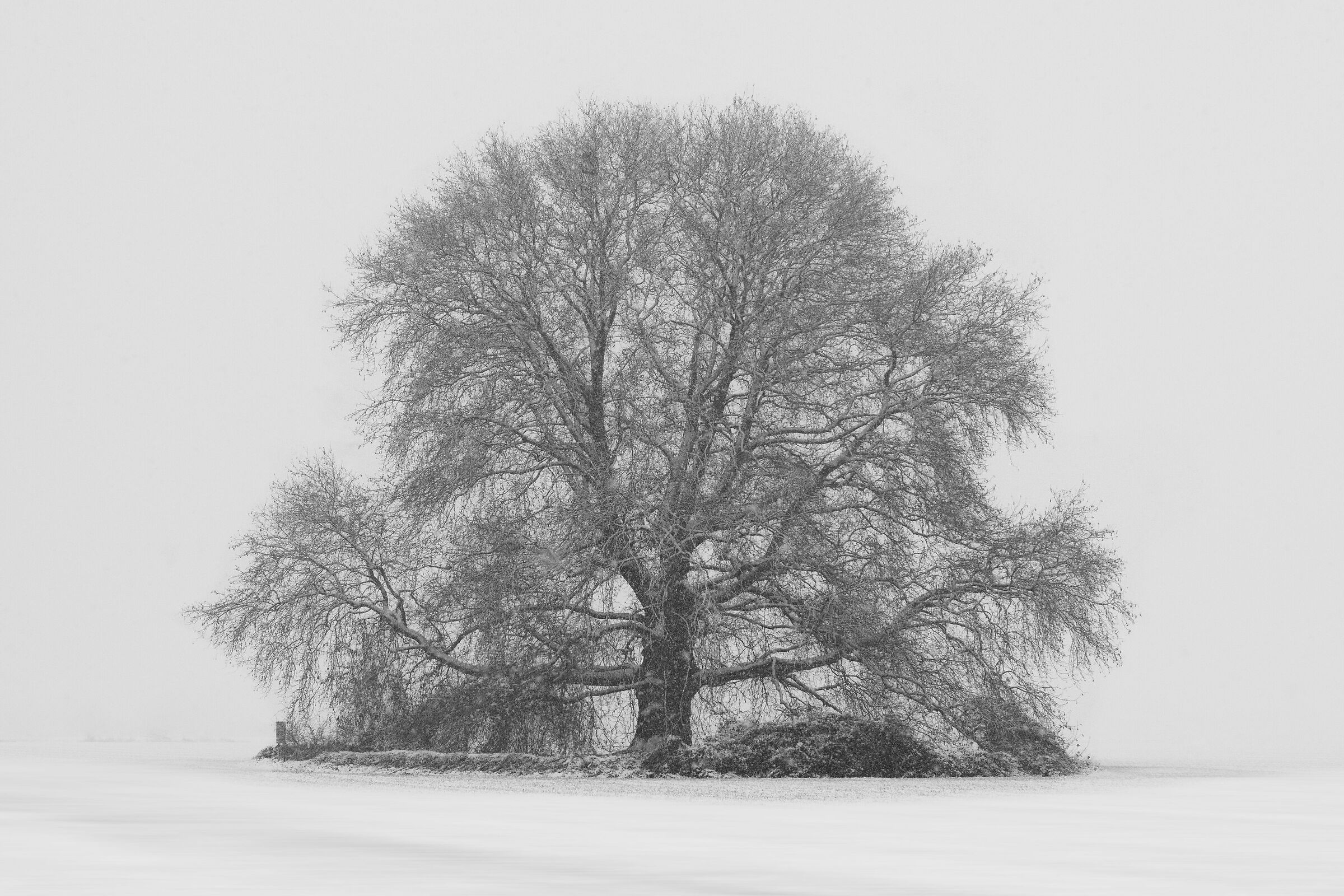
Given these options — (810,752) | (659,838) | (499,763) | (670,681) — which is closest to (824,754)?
(810,752)

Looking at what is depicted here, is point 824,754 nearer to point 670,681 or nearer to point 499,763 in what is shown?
point 670,681

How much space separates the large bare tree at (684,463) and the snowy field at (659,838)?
409cm

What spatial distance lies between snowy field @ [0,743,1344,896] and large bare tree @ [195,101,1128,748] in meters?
4.09

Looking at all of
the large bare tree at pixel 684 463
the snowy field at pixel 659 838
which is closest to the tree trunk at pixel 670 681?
the large bare tree at pixel 684 463

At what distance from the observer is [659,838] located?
12.2 m

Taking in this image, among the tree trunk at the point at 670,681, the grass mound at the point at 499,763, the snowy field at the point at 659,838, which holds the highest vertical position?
the tree trunk at the point at 670,681

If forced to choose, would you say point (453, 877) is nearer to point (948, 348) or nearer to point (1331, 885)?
point (1331, 885)

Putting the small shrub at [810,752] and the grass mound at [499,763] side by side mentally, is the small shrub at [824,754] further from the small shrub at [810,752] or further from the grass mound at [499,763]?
the grass mound at [499,763]

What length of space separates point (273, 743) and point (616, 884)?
25681 millimetres

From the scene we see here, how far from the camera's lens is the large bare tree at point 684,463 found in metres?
25.6

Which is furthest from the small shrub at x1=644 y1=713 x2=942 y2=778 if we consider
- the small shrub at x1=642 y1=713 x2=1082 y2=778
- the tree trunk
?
the tree trunk

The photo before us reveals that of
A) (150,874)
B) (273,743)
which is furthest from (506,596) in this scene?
(150,874)

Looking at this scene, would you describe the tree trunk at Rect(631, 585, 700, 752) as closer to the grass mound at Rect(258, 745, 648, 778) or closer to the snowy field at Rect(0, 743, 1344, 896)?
the grass mound at Rect(258, 745, 648, 778)

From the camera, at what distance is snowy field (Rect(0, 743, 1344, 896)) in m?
9.23
